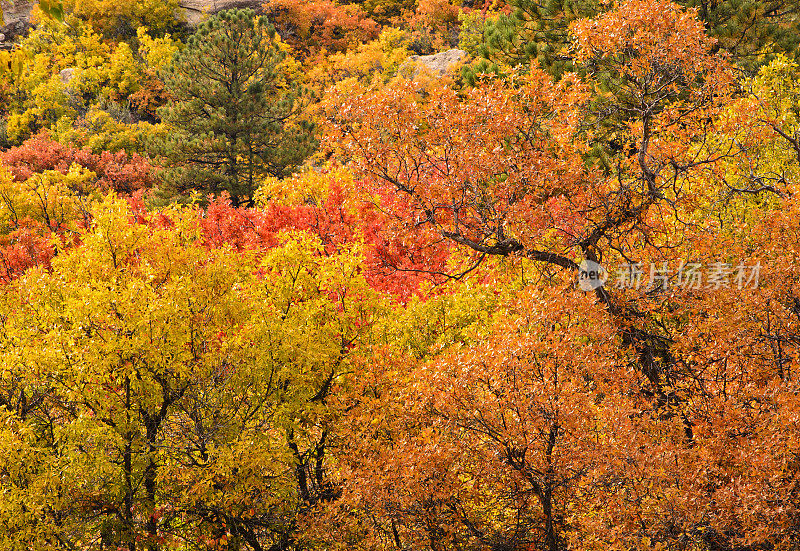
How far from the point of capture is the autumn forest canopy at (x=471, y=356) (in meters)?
9.34

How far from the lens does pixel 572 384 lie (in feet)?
31.4

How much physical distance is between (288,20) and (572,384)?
62.2 metres

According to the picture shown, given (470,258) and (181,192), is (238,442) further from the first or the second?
(181,192)

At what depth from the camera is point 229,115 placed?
3650 centimetres

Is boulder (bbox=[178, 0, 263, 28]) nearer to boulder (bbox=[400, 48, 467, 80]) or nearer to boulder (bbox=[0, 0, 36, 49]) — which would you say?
boulder (bbox=[0, 0, 36, 49])

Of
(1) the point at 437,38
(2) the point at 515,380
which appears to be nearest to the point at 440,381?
(2) the point at 515,380
